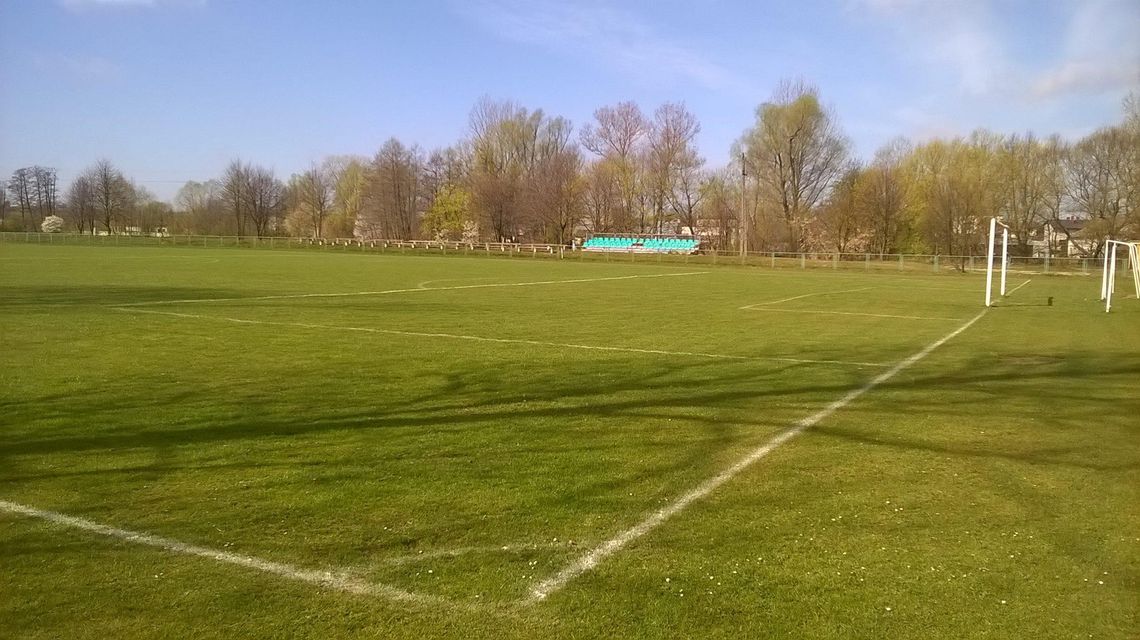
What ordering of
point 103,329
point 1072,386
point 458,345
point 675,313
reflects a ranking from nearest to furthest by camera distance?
1. point 1072,386
2. point 458,345
3. point 103,329
4. point 675,313

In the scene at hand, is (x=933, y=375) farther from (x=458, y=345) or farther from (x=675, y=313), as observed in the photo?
(x=675, y=313)

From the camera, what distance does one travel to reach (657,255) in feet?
200

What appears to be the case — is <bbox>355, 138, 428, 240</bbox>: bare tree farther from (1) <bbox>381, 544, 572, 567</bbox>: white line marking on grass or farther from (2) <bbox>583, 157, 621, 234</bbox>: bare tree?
(1) <bbox>381, 544, 572, 567</bbox>: white line marking on grass

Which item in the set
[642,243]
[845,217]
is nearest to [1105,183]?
[845,217]

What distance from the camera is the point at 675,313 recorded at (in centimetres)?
1839

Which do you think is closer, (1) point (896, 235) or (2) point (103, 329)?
(2) point (103, 329)

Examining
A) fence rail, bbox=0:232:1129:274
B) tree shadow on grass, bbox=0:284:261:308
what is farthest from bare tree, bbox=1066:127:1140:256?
tree shadow on grass, bbox=0:284:261:308

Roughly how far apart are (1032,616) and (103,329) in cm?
1436

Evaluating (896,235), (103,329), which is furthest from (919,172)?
(103,329)

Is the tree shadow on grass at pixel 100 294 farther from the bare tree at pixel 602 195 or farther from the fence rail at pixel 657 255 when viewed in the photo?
the bare tree at pixel 602 195

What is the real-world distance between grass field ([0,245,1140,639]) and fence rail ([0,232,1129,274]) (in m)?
37.1

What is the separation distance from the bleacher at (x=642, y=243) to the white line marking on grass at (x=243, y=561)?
64.0m

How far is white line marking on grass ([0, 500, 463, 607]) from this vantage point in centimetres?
362

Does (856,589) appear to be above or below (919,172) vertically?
below
